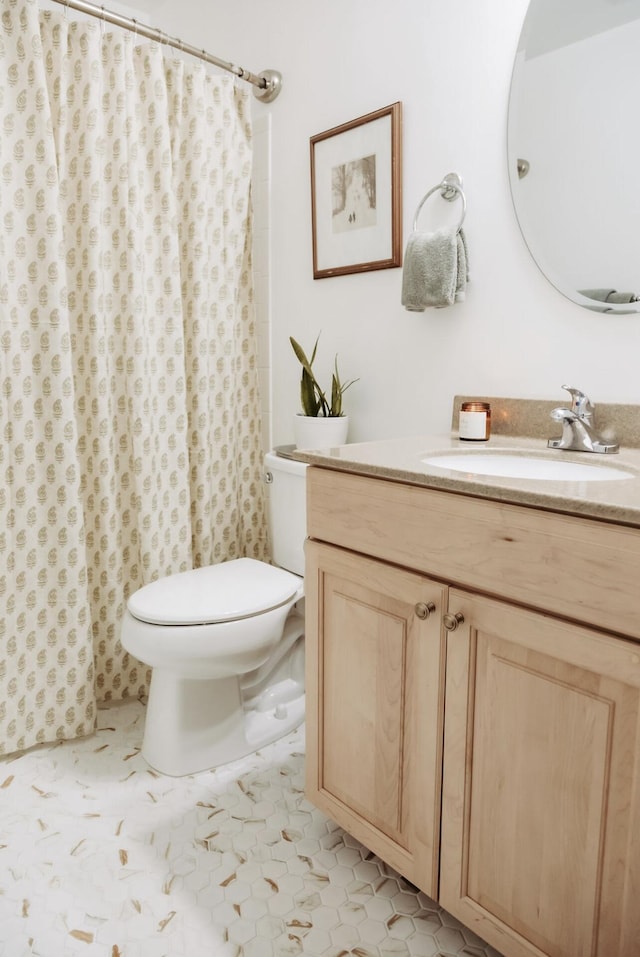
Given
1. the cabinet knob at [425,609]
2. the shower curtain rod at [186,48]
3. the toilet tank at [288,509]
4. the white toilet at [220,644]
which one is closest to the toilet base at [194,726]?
the white toilet at [220,644]

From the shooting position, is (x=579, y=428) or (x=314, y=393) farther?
(x=314, y=393)

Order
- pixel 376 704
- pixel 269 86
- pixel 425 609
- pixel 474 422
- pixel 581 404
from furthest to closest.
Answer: pixel 269 86 < pixel 474 422 < pixel 581 404 < pixel 376 704 < pixel 425 609

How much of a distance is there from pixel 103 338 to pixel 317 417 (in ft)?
2.01

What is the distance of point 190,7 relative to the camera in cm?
227

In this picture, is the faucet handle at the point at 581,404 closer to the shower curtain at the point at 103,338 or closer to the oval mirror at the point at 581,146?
the oval mirror at the point at 581,146

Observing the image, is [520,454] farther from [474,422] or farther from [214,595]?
[214,595]

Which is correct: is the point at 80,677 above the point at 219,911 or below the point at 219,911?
above

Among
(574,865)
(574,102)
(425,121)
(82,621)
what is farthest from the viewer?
(82,621)

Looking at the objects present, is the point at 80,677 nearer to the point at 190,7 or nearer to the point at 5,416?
the point at 5,416

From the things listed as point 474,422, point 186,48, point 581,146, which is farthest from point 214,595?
point 186,48

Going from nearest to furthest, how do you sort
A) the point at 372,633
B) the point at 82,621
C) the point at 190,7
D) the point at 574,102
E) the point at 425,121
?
the point at 372,633, the point at 574,102, the point at 425,121, the point at 82,621, the point at 190,7

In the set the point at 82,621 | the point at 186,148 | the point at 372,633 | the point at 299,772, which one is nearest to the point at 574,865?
the point at 372,633

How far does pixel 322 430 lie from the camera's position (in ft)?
5.82

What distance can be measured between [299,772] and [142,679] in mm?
606
